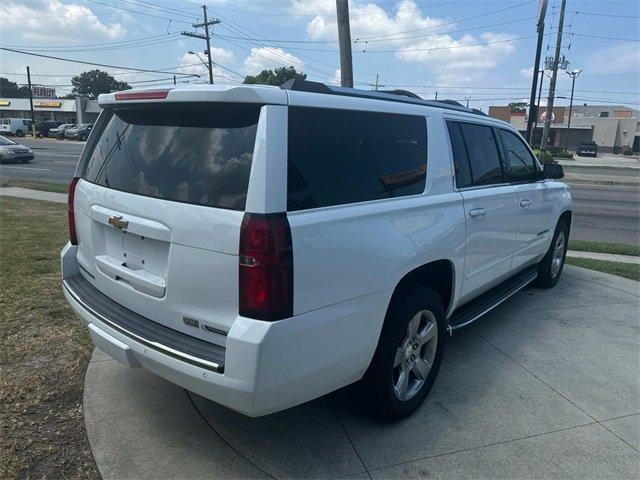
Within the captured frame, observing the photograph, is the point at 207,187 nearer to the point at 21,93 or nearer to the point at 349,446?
the point at 349,446

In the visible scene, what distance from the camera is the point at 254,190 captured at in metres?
2.30

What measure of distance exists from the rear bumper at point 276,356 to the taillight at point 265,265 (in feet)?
0.24

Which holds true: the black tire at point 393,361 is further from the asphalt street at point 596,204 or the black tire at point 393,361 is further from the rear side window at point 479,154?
the asphalt street at point 596,204

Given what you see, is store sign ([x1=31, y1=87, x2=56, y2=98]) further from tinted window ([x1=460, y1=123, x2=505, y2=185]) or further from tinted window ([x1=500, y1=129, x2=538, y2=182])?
tinted window ([x1=460, y1=123, x2=505, y2=185])

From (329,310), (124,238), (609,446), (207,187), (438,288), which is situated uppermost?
(207,187)

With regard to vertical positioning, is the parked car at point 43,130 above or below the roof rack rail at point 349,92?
below

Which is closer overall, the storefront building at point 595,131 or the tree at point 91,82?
the storefront building at point 595,131

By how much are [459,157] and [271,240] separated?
205 cm

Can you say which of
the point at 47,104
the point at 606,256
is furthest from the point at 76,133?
the point at 606,256

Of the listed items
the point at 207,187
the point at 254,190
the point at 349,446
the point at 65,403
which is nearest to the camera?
the point at 254,190

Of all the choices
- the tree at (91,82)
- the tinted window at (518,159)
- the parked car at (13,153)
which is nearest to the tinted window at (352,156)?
the tinted window at (518,159)

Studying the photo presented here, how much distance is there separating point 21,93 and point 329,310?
13897 cm

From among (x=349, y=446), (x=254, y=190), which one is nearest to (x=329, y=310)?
(x=254, y=190)

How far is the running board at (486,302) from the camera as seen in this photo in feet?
13.0
